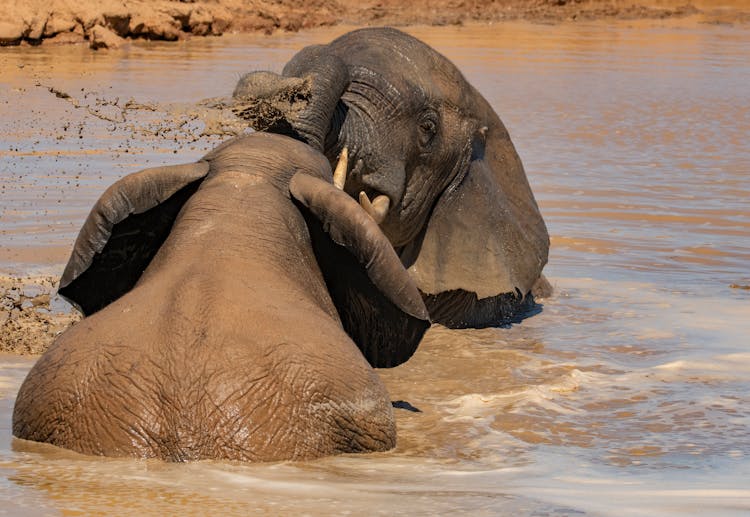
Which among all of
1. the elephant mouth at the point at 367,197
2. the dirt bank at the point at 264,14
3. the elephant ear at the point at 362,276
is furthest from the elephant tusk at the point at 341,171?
the dirt bank at the point at 264,14

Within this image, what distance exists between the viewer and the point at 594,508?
3826mm

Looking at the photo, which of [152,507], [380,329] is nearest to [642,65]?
[380,329]

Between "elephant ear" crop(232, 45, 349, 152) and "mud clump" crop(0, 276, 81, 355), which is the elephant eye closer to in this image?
"elephant ear" crop(232, 45, 349, 152)

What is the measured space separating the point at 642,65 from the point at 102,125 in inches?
546

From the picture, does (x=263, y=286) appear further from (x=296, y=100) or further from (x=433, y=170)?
(x=433, y=170)

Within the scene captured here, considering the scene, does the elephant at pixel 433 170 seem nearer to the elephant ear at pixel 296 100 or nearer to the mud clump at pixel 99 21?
the elephant ear at pixel 296 100

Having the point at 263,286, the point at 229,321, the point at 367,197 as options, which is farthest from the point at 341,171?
the point at 229,321

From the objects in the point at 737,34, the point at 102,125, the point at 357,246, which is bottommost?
the point at 737,34

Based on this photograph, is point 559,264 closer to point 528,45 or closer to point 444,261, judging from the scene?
point 444,261

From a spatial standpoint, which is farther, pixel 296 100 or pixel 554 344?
pixel 554 344

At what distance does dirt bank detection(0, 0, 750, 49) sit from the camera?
908 inches

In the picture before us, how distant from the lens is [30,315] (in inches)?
272

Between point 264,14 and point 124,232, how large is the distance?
27184 millimetres

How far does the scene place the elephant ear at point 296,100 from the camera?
578cm
